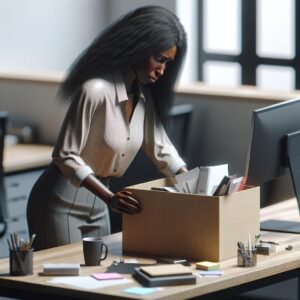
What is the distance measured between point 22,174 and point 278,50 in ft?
11.8

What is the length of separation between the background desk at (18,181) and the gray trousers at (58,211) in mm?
1935

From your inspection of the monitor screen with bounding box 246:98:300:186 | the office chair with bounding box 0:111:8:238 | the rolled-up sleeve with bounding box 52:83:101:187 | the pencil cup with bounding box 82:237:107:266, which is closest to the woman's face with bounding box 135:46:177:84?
the rolled-up sleeve with bounding box 52:83:101:187

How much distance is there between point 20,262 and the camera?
359cm

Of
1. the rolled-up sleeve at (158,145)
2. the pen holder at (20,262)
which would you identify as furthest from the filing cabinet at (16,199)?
the pen holder at (20,262)

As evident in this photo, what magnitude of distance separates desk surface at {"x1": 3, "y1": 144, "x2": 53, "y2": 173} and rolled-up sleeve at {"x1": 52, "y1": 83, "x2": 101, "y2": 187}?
2.23 m

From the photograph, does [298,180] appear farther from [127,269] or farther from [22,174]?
[22,174]

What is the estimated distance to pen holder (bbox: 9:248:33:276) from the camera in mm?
3594

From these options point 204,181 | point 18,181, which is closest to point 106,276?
point 204,181

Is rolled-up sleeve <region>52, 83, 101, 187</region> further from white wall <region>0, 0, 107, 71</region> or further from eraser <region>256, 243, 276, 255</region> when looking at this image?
white wall <region>0, 0, 107, 71</region>

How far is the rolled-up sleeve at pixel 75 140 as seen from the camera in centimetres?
400

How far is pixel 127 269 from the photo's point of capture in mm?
3678

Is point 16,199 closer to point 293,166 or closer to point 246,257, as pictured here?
point 293,166

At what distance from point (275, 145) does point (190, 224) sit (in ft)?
2.05

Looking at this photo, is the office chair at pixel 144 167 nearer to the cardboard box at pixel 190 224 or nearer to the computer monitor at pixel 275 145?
the computer monitor at pixel 275 145
